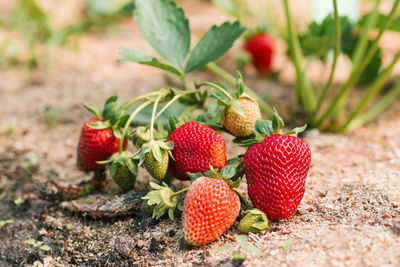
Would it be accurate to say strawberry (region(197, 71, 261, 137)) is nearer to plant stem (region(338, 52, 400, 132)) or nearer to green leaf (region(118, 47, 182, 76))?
green leaf (region(118, 47, 182, 76))

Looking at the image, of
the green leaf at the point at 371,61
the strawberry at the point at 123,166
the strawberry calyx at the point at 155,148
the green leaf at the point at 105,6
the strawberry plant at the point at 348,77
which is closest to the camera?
the strawberry calyx at the point at 155,148

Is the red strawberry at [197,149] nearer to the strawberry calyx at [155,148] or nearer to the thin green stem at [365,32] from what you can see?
the strawberry calyx at [155,148]

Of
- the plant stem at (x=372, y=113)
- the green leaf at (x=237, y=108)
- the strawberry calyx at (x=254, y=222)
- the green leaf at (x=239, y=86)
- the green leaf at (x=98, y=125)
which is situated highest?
the green leaf at (x=239, y=86)

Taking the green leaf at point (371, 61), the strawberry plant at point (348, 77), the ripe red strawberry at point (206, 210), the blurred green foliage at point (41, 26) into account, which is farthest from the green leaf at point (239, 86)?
the blurred green foliage at point (41, 26)

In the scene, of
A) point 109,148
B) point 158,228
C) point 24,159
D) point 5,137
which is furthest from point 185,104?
point 5,137

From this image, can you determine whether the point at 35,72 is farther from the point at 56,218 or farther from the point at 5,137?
the point at 56,218

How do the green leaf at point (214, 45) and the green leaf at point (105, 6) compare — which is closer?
the green leaf at point (214, 45)

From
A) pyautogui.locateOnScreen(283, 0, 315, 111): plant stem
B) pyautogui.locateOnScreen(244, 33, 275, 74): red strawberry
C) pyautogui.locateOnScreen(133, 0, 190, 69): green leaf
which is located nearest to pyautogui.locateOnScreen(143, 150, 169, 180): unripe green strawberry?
pyautogui.locateOnScreen(133, 0, 190, 69): green leaf
